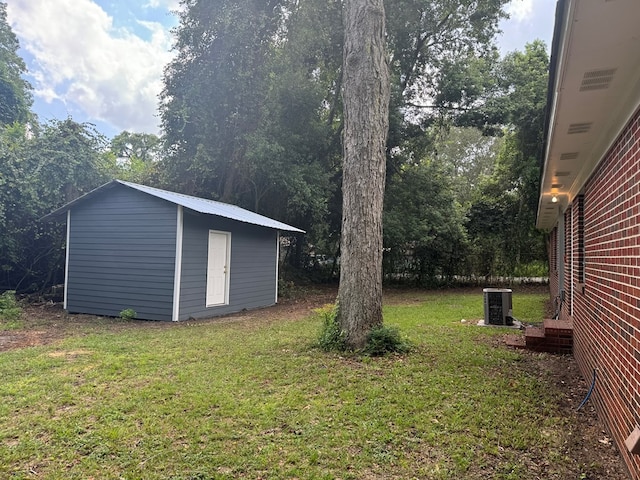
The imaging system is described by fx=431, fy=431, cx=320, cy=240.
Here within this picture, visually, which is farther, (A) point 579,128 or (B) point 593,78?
(A) point 579,128

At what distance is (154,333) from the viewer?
693 cm

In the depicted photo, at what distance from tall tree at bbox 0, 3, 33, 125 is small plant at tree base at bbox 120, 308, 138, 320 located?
13.6m

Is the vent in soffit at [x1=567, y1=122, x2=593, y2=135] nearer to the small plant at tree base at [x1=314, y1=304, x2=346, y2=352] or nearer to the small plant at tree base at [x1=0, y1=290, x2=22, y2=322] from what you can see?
the small plant at tree base at [x1=314, y1=304, x2=346, y2=352]

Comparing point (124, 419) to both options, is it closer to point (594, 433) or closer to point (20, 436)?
point (20, 436)

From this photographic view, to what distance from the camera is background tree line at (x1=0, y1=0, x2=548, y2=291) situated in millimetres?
12281

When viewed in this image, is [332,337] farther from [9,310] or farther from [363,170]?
[9,310]

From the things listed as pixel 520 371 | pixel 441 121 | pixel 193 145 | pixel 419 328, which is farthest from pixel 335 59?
pixel 520 371

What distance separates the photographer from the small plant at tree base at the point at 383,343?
5.16 meters

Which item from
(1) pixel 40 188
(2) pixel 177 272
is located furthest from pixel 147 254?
(1) pixel 40 188

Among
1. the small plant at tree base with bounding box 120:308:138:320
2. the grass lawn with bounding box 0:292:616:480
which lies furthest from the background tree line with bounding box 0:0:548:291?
the grass lawn with bounding box 0:292:616:480

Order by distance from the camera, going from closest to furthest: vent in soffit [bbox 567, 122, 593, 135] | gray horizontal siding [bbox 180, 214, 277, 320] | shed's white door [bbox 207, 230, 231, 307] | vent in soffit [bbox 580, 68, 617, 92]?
vent in soffit [bbox 580, 68, 617, 92]
vent in soffit [bbox 567, 122, 593, 135]
gray horizontal siding [bbox 180, 214, 277, 320]
shed's white door [bbox 207, 230, 231, 307]

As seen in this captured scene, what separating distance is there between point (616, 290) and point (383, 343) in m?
2.77

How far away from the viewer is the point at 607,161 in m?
3.49

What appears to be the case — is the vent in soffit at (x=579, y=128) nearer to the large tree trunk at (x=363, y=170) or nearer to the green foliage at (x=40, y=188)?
the large tree trunk at (x=363, y=170)
